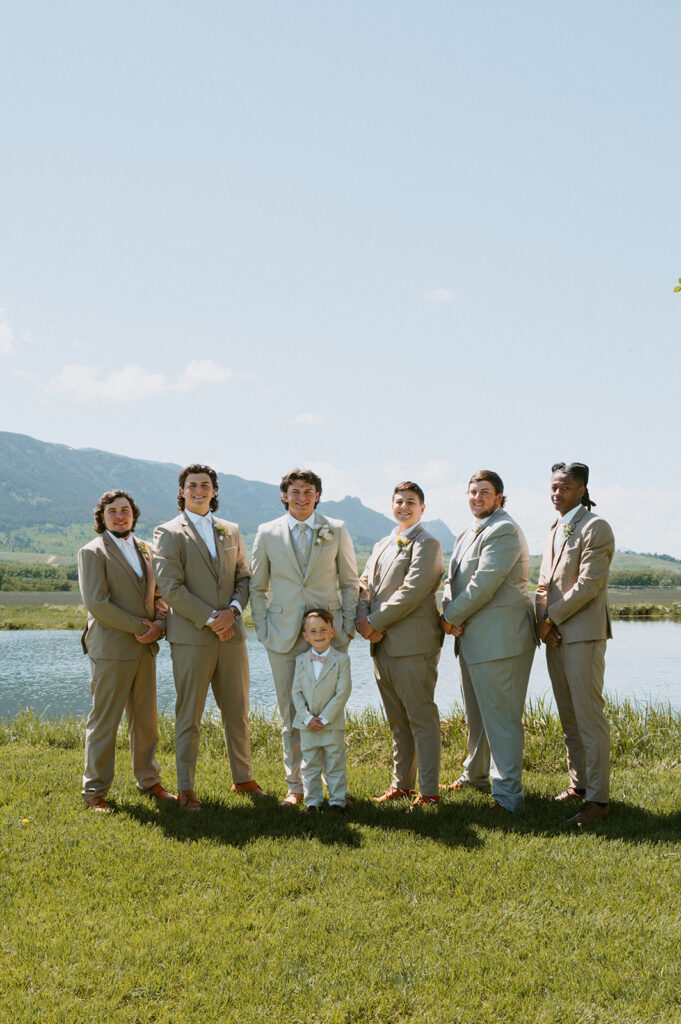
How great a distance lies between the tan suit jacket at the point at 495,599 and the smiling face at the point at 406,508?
521mm

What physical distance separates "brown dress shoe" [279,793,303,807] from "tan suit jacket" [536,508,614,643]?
2.51 meters

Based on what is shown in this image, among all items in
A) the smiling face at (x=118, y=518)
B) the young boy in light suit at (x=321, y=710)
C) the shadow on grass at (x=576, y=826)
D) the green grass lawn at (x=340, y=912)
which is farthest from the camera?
the smiling face at (x=118, y=518)

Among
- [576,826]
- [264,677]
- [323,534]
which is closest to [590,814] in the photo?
[576,826]

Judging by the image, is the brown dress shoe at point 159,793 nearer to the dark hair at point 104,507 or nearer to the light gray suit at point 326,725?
the light gray suit at point 326,725

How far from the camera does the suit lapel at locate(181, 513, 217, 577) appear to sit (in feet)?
→ 20.8

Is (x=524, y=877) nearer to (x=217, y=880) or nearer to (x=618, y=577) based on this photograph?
(x=217, y=880)

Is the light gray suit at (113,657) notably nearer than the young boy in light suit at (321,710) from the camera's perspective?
No

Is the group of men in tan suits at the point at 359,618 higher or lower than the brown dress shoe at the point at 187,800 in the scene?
higher

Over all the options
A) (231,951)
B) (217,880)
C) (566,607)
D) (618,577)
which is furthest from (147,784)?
(618,577)

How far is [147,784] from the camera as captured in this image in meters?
6.60

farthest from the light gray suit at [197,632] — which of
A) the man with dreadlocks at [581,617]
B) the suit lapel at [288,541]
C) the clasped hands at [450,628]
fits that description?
the man with dreadlocks at [581,617]

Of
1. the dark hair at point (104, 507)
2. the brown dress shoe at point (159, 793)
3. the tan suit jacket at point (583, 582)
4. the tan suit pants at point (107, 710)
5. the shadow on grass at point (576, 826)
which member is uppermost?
the dark hair at point (104, 507)

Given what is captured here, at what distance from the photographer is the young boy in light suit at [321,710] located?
584cm

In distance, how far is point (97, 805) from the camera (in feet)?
20.2
